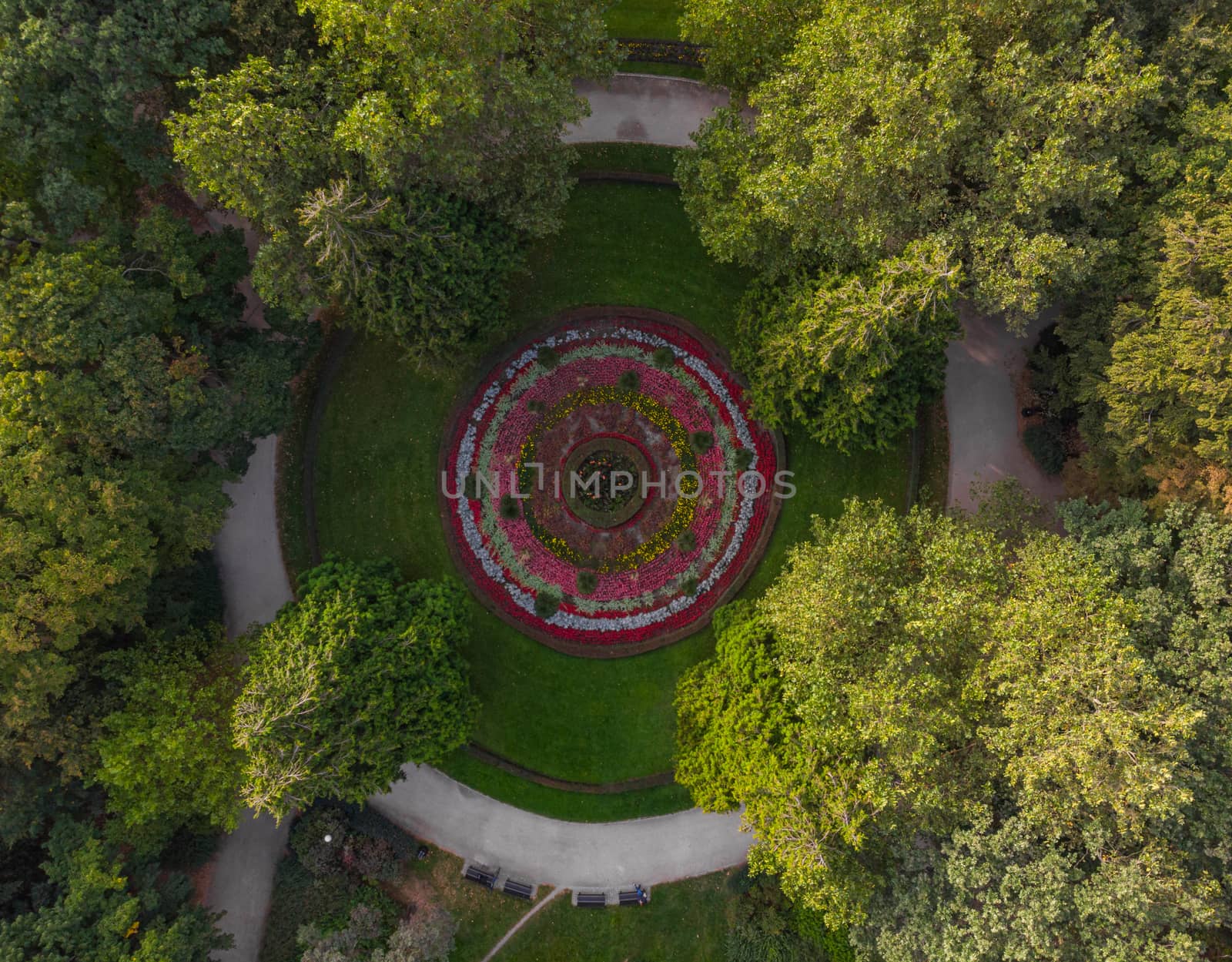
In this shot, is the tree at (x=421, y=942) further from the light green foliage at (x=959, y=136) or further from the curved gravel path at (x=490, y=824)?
the light green foliage at (x=959, y=136)

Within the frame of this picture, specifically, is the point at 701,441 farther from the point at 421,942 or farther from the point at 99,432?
the point at 421,942

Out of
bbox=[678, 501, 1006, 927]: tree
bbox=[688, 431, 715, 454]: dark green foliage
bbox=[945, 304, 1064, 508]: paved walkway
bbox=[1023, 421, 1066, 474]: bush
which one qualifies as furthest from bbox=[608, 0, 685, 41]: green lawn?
bbox=[1023, 421, 1066, 474]: bush

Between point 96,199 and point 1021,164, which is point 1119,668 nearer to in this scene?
point 1021,164

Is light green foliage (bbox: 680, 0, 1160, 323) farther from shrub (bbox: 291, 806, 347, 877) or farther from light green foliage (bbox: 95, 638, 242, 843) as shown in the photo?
shrub (bbox: 291, 806, 347, 877)

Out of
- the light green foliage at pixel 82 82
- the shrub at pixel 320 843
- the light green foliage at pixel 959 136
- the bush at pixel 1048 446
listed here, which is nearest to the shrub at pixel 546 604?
the shrub at pixel 320 843

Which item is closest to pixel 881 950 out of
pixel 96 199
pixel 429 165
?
pixel 429 165
